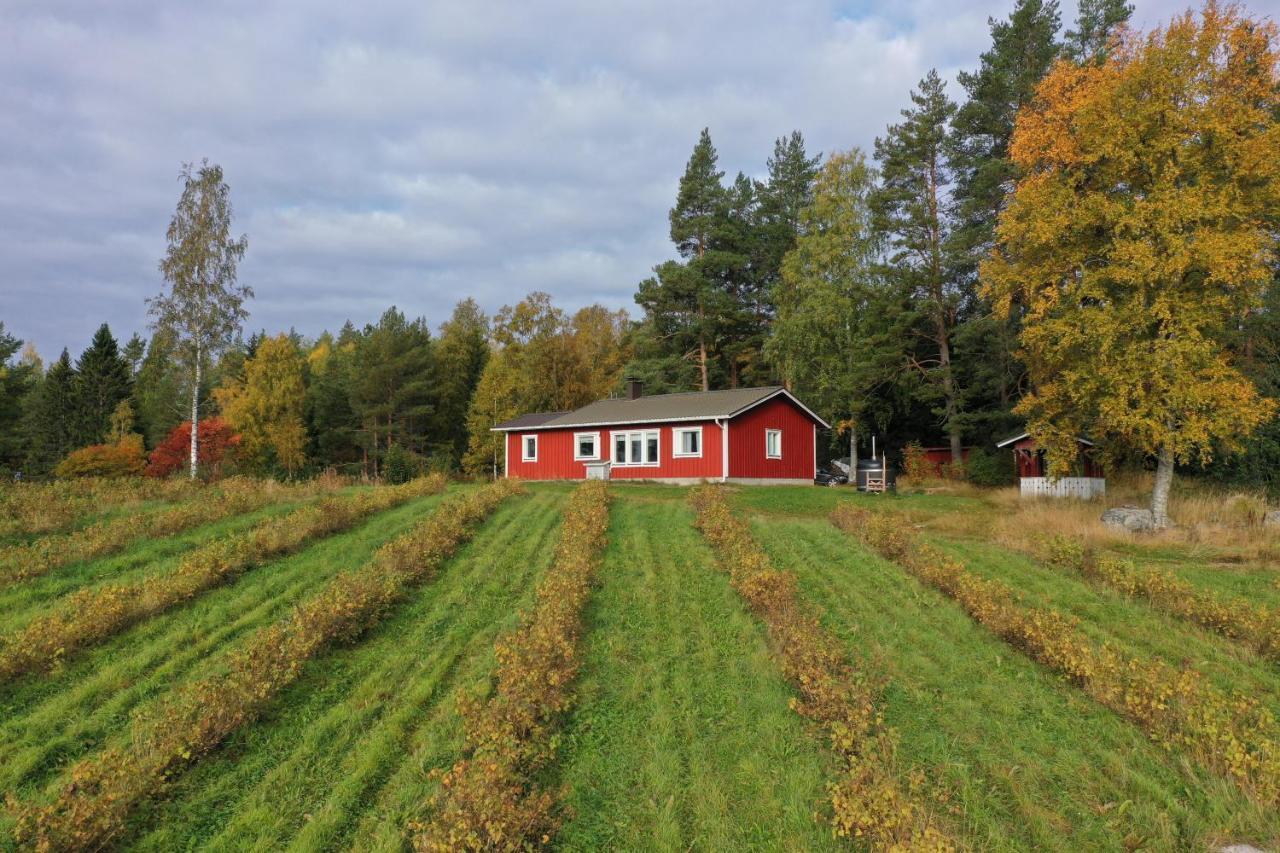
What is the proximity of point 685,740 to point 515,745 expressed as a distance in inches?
58.9

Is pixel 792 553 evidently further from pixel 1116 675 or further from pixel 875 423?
pixel 875 423

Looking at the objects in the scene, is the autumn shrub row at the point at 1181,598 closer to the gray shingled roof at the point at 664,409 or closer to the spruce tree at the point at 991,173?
the gray shingled roof at the point at 664,409

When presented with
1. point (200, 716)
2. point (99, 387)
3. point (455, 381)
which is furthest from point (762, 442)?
point (99, 387)

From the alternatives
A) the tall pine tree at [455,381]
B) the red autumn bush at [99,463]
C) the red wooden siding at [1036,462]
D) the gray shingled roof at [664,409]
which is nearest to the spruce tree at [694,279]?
the gray shingled roof at [664,409]

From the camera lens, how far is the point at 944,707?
20.2 ft

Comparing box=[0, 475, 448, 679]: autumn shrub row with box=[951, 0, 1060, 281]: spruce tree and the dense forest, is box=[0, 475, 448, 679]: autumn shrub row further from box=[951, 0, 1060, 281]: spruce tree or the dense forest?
box=[951, 0, 1060, 281]: spruce tree

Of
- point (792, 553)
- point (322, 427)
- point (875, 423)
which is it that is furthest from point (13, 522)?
point (322, 427)

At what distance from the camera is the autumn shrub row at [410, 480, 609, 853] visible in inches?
154

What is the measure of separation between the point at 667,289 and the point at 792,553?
30430mm

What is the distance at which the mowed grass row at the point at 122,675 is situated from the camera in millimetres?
5074

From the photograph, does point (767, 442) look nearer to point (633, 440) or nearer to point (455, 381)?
point (633, 440)

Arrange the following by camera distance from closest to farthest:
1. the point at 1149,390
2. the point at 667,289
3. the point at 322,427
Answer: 1. the point at 1149,390
2. the point at 667,289
3. the point at 322,427

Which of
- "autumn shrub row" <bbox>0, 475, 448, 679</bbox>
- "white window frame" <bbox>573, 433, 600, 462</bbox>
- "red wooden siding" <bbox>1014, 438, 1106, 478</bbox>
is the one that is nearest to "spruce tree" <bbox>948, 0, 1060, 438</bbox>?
"red wooden siding" <bbox>1014, 438, 1106, 478</bbox>

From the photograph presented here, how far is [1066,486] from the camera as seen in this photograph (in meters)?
21.3
